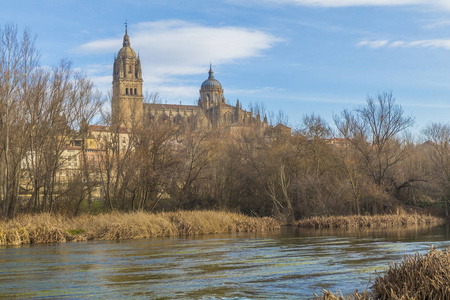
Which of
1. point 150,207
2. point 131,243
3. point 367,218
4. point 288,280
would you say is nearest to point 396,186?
point 367,218

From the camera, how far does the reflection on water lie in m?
15.4

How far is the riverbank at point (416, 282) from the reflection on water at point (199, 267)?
2.53 meters

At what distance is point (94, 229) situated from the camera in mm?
32500

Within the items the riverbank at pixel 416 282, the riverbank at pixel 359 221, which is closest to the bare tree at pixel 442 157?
the riverbank at pixel 359 221

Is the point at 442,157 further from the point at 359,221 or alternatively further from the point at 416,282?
the point at 416,282

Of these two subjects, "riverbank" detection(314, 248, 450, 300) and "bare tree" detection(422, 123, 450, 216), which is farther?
"bare tree" detection(422, 123, 450, 216)

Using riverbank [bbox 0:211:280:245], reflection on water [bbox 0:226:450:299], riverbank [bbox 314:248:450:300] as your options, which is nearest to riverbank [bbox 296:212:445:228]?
riverbank [bbox 0:211:280:245]

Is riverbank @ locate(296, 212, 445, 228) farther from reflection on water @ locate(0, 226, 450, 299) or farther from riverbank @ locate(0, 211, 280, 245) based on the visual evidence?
reflection on water @ locate(0, 226, 450, 299)

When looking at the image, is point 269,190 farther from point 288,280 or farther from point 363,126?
point 288,280

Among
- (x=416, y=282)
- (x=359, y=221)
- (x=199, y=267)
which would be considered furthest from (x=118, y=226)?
(x=416, y=282)

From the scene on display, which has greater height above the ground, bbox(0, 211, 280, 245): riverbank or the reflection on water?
bbox(0, 211, 280, 245): riverbank

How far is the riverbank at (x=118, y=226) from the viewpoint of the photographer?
2964 cm

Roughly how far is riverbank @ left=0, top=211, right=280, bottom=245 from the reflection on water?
2.23m

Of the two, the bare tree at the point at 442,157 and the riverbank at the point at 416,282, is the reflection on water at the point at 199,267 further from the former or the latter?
the bare tree at the point at 442,157
